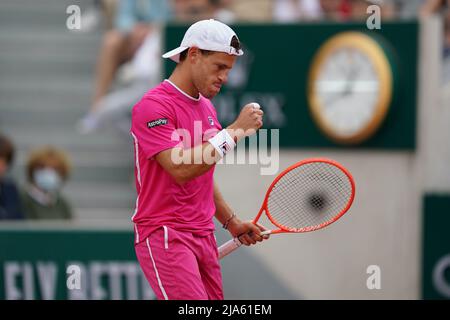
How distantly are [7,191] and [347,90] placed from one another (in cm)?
267

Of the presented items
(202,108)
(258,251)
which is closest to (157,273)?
(202,108)

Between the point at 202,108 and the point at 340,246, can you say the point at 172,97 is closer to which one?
the point at 202,108

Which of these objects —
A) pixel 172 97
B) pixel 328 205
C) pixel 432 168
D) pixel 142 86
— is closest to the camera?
pixel 172 97

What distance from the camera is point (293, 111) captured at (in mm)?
9766

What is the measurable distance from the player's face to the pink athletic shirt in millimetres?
129

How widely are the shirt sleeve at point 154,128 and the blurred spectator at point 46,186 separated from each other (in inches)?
152

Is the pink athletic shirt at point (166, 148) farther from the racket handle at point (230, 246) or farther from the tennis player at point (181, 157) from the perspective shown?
the racket handle at point (230, 246)

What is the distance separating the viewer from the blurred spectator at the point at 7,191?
9.23m

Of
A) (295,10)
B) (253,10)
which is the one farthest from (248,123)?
(295,10)

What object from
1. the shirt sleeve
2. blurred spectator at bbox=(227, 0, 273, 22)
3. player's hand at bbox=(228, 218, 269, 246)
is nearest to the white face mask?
blurred spectator at bbox=(227, 0, 273, 22)

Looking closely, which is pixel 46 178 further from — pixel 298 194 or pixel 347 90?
pixel 298 194

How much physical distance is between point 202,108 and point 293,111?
378 cm

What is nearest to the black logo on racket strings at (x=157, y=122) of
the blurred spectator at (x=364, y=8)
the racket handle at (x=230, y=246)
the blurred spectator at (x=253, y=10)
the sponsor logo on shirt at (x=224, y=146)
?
the sponsor logo on shirt at (x=224, y=146)
